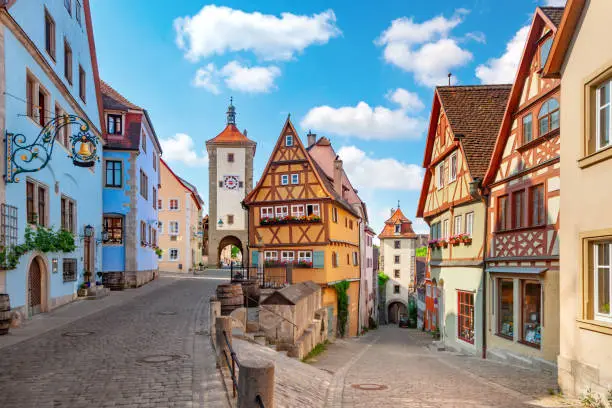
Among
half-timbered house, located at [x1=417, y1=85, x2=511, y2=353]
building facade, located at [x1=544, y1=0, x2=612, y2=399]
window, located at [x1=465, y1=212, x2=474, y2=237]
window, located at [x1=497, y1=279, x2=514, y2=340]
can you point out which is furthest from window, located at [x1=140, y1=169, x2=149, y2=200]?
building facade, located at [x1=544, y1=0, x2=612, y2=399]

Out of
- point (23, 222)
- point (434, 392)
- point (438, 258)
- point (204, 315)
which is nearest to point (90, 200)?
point (23, 222)

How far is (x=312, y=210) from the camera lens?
28.7 m

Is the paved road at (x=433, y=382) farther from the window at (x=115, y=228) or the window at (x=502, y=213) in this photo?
the window at (x=115, y=228)

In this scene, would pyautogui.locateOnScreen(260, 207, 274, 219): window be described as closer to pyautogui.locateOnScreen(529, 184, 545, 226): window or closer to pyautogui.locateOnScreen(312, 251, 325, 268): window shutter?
pyautogui.locateOnScreen(312, 251, 325, 268): window shutter

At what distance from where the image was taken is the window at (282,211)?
29406mm

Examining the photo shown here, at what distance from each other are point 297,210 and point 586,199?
65.6 ft

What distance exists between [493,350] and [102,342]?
11.8 meters

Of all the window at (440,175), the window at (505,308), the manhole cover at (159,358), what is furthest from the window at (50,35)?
the window at (505,308)

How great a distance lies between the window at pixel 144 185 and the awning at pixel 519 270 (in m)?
20.3

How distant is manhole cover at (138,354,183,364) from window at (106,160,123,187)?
60.8 feet

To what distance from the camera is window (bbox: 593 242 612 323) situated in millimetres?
9531

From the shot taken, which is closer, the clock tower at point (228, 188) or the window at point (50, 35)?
the window at point (50, 35)

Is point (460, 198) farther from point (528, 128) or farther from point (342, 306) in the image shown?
point (342, 306)

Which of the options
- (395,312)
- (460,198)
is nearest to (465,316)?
(460,198)
